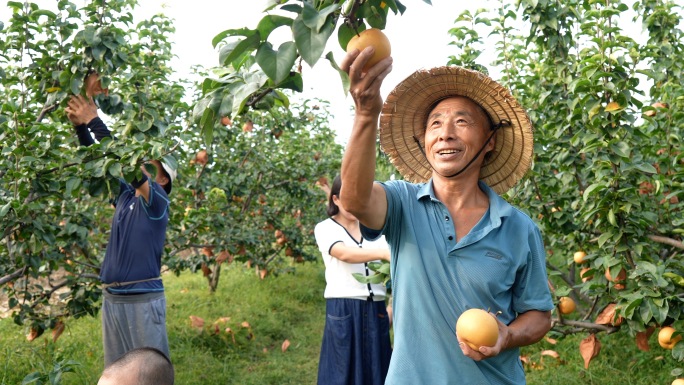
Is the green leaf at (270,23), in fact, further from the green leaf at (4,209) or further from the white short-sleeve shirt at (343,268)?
the white short-sleeve shirt at (343,268)

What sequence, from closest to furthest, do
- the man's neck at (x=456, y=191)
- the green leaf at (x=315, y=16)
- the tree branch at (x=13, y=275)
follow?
the green leaf at (x=315, y=16) → the man's neck at (x=456, y=191) → the tree branch at (x=13, y=275)

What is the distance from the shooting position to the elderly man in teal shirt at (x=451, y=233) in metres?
1.51

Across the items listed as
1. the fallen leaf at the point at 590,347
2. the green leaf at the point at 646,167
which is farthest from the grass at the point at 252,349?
the green leaf at the point at 646,167

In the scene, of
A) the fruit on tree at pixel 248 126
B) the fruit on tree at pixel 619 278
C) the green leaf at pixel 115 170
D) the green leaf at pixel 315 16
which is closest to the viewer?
the green leaf at pixel 315 16

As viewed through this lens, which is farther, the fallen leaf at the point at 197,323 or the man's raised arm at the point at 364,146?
the fallen leaf at the point at 197,323

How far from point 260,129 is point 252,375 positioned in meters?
2.69

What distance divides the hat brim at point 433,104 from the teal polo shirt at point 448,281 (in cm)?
20

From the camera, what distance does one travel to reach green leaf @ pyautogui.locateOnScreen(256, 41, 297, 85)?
1116mm

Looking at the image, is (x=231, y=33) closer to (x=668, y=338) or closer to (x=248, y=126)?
(x=668, y=338)

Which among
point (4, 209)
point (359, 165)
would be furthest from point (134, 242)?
point (359, 165)

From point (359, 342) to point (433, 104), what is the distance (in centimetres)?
182

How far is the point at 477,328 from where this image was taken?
1.36m

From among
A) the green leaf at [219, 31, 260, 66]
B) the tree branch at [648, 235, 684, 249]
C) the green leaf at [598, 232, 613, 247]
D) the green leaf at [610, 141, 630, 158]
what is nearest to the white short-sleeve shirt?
the green leaf at [598, 232, 613, 247]

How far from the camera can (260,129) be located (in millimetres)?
6457
